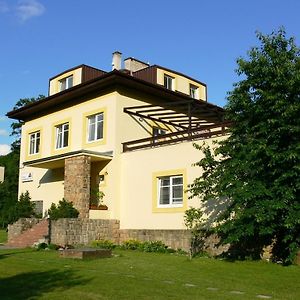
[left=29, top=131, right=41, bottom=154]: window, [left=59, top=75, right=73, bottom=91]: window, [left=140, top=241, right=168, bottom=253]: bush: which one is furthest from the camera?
[left=59, top=75, right=73, bottom=91]: window

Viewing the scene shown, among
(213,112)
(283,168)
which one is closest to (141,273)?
(283,168)

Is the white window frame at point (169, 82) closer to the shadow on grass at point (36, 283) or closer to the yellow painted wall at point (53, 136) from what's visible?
the yellow painted wall at point (53, 136)

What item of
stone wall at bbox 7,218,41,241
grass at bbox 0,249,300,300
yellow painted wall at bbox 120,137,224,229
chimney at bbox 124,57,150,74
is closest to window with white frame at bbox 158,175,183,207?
yellow painted wall at bbox 120,137,224,229

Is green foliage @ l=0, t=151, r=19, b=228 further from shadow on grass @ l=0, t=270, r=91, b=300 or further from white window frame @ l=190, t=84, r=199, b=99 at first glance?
shadow on grass @ l=0, t=270, r=91, b=300

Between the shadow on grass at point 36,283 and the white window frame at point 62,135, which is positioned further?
the white window frame at point 62,135

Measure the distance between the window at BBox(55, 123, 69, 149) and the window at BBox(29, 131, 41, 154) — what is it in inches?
84.0

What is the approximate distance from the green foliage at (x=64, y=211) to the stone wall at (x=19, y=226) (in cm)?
236

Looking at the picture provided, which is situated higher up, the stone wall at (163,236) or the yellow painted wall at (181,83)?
the yellow painted wall at (181,83)

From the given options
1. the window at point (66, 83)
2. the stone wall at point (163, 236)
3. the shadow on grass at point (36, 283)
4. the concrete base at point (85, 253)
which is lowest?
the shadow on grass at point (36, 283)

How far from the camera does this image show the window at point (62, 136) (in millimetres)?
27484

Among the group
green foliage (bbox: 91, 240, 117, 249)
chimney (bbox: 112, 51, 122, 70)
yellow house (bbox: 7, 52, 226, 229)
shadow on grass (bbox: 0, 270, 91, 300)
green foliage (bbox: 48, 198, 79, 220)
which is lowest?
shadow on grass (bbox: 0, 270, 91, 300)

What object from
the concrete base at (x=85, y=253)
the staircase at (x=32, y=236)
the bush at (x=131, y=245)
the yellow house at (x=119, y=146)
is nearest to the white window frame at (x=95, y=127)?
the yellow house at (x=119, y=146)

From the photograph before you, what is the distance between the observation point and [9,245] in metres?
22.8

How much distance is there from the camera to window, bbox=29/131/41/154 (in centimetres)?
2992
